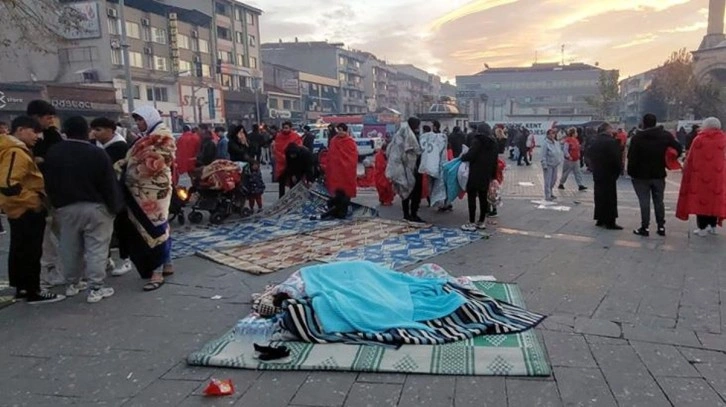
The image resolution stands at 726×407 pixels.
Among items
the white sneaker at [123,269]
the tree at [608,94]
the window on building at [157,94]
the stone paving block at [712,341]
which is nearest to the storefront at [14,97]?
the window on building at [157,94]

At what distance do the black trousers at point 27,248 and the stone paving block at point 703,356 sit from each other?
199 inches

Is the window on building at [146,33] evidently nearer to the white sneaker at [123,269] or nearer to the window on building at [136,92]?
the window on building at [136,92]

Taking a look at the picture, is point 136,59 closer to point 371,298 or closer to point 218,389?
point 371,298

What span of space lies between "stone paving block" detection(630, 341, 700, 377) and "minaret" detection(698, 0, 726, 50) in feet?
182

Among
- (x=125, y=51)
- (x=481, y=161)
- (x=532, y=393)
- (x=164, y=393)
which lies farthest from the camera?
(x=125, y=51)

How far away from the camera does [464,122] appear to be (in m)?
35.2

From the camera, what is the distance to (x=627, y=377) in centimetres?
303

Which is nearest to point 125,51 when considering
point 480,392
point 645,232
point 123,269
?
point 123,269

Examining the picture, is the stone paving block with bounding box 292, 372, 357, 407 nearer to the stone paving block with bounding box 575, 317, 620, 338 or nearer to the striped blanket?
the striped blanket

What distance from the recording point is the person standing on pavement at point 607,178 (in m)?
7.57

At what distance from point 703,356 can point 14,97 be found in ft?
104

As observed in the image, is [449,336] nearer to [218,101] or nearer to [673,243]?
[673,243]

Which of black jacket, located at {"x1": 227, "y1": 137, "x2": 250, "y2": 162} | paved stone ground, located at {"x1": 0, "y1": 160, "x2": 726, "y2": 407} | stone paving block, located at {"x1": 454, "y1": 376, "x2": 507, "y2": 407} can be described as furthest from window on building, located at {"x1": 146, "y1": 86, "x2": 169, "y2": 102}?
stone paving block, located at {"x1": 454, "y1": 376, "x2": 507, "y2": 407}

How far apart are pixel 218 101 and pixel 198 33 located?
6507 mm
